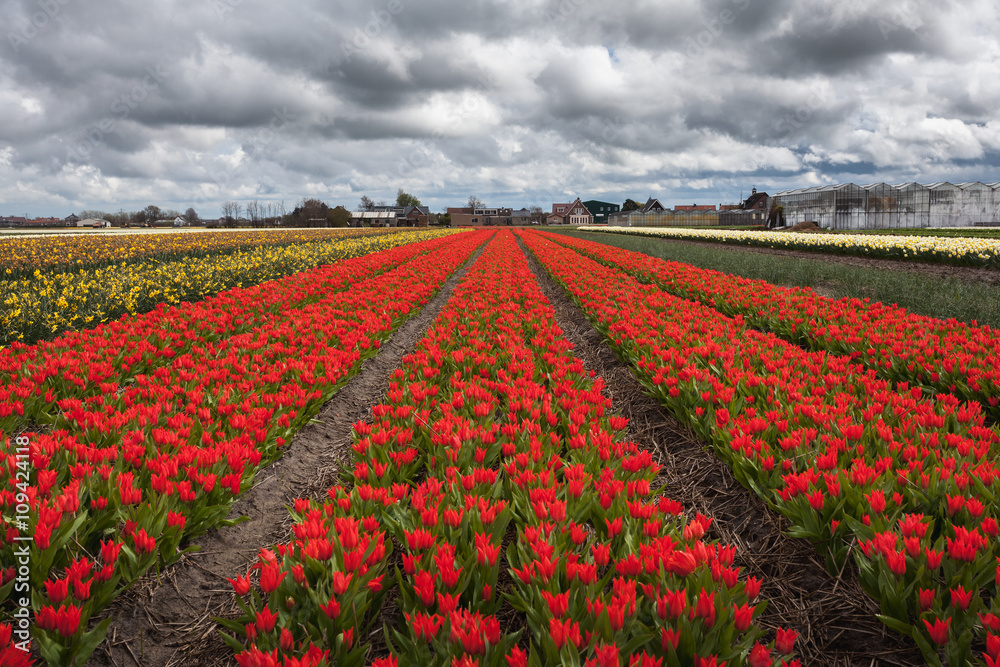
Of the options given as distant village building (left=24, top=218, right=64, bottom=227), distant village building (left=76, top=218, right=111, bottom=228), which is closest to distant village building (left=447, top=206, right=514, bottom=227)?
distant village building (left=76, top=218, right=111, bottom=228)

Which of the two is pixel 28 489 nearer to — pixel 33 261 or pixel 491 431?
pixel 491 431

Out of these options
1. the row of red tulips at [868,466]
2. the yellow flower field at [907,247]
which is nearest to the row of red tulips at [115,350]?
the row of red tulips at [868,466]

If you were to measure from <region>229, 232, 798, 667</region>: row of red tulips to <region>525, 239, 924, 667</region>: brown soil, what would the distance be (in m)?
0.32

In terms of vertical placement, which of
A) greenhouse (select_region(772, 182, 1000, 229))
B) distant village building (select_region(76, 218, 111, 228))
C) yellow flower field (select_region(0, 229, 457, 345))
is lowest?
yellow flower field (select_region(0, 229, 457, 345))

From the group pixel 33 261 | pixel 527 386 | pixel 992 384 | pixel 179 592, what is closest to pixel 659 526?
pixel 527 386

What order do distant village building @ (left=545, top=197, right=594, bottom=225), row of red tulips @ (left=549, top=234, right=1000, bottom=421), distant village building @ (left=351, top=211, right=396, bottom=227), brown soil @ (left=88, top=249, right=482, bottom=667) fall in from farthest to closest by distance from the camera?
distant village building @ (left=545, top=197, right=594, bottom=225) < distant village building @ (left=351, top=211, right=396, bottom=227) < row of red tulips @ (left=549, top=234, right=1000, bottom=421) < brown soil @ (left=88, top=249, right=482, bottom=667)

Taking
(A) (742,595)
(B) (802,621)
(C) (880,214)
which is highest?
(C) (880,214)

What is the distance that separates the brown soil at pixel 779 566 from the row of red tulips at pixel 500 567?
1.06 ft

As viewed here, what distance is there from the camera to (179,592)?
274 cm

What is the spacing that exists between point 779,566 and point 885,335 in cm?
467

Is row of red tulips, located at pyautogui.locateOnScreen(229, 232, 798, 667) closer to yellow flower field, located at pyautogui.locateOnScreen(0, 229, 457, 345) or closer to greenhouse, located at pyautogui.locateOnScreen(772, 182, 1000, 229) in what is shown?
yellow flower field, located at pyautogui.locateOnScreen(0, 229, 457, 345)

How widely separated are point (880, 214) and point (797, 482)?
198ft

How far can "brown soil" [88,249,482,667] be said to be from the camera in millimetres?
2395

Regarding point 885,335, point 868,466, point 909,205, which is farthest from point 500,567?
point 909,205
